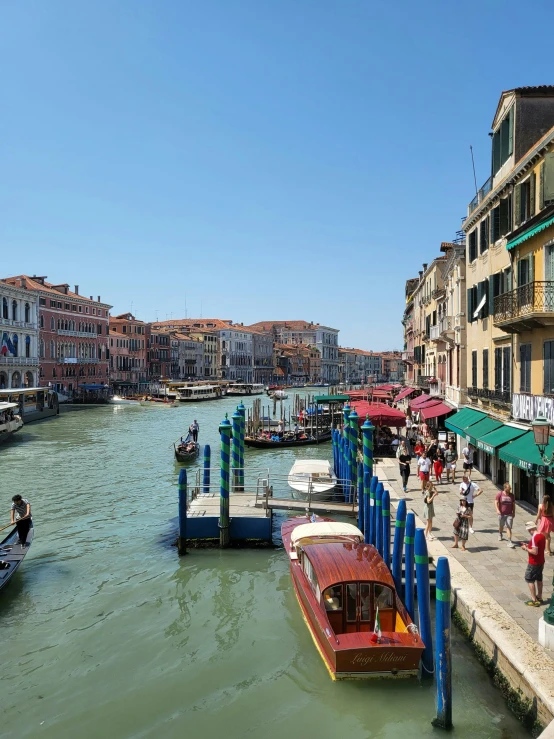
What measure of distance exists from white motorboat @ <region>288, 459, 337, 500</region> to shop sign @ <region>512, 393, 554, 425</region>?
4.86 m

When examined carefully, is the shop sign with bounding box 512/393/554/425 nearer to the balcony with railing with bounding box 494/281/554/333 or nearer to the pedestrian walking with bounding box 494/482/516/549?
the balcony with railing with bounding box 494/281/554/333

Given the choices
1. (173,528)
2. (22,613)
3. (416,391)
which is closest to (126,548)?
(173,528)

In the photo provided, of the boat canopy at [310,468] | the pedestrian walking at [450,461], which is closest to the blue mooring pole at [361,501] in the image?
the boat canopy at [310,468]

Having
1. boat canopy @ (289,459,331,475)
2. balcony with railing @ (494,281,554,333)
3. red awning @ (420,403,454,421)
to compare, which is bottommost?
boat canopy @ (289,459,331,475)

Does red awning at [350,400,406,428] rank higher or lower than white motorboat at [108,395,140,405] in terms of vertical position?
higher

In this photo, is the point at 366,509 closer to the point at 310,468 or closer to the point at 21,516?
the point at 310,468

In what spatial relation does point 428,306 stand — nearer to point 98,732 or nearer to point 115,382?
point 98,732

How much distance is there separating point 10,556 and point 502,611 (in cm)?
854

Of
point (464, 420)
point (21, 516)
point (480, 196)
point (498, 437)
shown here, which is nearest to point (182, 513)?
point (21, 516)

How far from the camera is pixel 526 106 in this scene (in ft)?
47.1

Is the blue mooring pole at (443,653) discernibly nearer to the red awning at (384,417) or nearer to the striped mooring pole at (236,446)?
the striped mooring pole at (236,446)

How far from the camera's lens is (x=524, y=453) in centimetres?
1177

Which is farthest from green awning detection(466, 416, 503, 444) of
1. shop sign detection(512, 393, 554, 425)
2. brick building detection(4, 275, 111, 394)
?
brick building detection(4, 275, 111, 394)

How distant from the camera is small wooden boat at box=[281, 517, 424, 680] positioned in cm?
799
